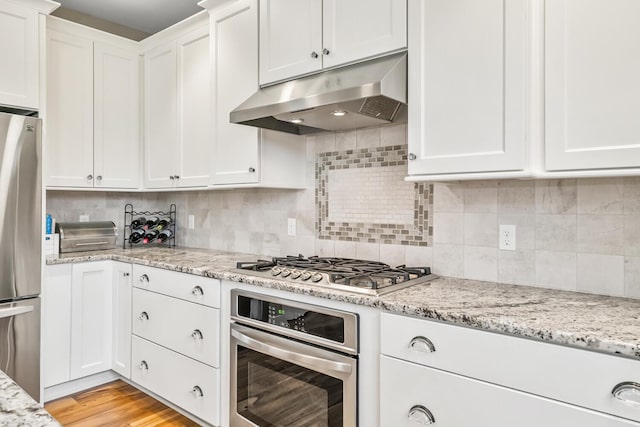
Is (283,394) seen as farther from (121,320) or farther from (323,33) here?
(323,33)

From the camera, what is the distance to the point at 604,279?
62.2 inches

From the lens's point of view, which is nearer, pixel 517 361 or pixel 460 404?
pixel 517 361

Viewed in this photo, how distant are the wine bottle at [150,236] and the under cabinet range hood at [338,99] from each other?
164cm

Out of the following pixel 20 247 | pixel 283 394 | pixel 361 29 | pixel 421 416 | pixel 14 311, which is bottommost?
pixel 283 394

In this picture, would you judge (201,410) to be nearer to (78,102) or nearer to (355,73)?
(355,73)

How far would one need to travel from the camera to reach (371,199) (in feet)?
7.45

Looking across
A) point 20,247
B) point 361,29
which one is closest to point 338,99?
point 361,29

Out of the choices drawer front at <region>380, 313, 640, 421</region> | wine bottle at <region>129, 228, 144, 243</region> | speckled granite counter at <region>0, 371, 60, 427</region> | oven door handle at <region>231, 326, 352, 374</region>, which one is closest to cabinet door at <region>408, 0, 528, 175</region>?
drawer front at <region>380, 313, 640, 421</region>

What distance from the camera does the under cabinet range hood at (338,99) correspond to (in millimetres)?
1711

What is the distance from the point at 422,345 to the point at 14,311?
2272 millimetres

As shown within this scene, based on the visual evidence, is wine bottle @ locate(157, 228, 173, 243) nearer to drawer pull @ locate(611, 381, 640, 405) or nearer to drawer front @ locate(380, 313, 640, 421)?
drawer front @ locate(380, 313, 640, 421)

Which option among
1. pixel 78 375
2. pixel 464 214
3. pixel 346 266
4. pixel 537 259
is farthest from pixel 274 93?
pixel 78 375

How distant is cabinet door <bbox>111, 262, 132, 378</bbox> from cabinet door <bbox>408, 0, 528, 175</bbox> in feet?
6.71

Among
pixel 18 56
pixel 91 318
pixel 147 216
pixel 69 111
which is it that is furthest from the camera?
pixel 147 216
